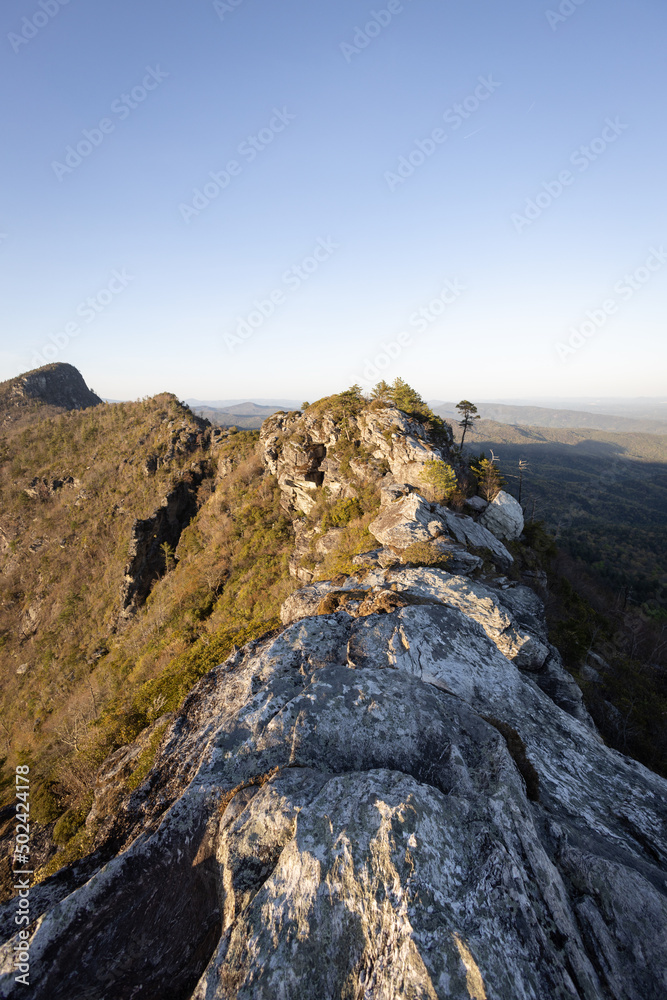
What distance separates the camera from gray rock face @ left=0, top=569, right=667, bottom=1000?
13.2ft

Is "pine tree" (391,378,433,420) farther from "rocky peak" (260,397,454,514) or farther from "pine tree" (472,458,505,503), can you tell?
"pine tree" (472,458,505,503)

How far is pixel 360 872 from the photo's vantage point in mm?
4430

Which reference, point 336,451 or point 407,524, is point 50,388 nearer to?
point 336,451

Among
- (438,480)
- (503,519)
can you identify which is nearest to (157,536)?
(438,480)

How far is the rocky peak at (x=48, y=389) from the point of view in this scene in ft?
335

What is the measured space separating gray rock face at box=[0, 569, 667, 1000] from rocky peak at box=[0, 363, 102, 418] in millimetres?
113689

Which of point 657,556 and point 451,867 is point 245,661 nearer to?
point 451,867

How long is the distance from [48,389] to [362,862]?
138m

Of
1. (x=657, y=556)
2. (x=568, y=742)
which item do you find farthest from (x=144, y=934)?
(x=657, y=556)

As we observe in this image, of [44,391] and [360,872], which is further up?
[44,391]

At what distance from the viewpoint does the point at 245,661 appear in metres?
10.8

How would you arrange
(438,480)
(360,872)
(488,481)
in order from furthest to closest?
(488,481) < (438,480) < (360,872)

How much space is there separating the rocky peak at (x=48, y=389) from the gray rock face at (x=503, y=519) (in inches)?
4117

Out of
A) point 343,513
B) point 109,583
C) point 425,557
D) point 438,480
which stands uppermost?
point 438,480
